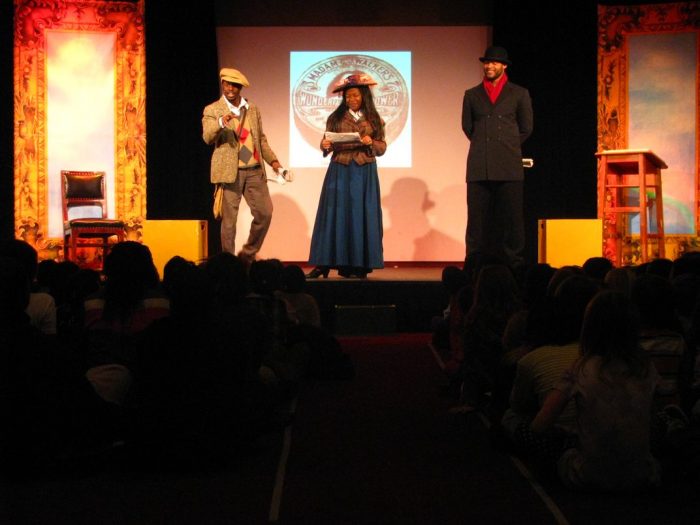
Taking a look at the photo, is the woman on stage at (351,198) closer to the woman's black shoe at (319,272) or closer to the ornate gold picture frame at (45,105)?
the woman's black shoe at (319,272)

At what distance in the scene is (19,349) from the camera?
2854 mm

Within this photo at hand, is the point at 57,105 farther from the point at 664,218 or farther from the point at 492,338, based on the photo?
the point at 492,338

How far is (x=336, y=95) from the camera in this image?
902cm

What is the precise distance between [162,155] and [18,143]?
4.28 feet

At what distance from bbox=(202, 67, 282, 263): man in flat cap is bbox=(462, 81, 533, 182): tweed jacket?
4.93ft

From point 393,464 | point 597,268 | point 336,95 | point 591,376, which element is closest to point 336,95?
point 336,95

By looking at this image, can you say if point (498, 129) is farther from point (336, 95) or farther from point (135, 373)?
point (135, 373)

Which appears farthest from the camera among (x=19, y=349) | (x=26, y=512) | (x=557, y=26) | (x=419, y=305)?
(x=557, y=26)

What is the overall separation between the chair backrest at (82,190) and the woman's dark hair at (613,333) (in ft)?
21.7

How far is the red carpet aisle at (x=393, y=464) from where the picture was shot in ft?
8.84

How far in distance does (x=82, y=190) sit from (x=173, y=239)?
164 centimetres

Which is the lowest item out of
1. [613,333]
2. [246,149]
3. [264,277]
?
[613,333]

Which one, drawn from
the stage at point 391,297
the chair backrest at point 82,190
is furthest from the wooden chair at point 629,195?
the chair backrest at point 82,190

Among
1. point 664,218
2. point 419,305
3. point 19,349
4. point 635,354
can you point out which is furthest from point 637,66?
point 19,349
